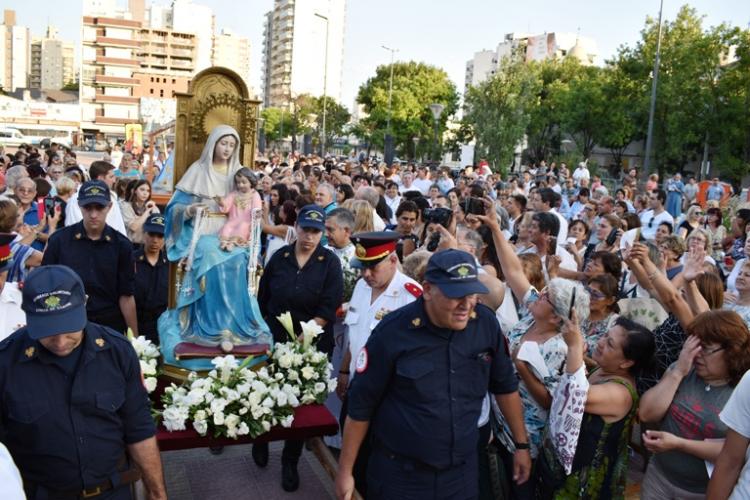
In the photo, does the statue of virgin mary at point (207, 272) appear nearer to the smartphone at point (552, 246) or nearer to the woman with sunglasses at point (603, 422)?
the woman with sunglasses at point (603, 422)

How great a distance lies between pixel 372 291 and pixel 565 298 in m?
1.45

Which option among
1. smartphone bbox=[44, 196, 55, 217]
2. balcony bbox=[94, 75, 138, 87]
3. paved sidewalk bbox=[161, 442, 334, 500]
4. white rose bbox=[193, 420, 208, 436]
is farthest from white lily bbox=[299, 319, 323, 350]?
balcony bbox=[94, 75, 138, 87]

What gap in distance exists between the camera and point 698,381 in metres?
3.45

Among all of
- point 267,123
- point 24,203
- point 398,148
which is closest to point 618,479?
point 24,203

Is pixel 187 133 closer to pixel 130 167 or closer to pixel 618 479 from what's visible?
pixel 618 479

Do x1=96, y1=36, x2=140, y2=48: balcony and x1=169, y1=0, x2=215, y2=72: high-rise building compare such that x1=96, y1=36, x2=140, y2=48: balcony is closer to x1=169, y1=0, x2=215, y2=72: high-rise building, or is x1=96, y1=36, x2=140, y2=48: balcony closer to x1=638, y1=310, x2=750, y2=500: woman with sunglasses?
x1=169, y1=0, x2=215, y2=72: high-rise building

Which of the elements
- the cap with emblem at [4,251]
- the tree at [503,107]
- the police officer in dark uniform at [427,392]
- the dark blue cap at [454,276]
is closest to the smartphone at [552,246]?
the police officer in dark uniform at [427,392]

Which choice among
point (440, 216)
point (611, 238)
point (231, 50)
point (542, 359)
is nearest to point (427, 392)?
point (542, 359)

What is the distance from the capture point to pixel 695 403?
3.41m

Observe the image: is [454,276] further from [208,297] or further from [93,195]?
[93,195]

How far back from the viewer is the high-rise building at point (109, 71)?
298 feet

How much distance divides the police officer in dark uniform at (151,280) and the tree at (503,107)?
76.1ft

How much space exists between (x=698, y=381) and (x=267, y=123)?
8527 cm

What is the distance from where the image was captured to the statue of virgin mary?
472 cm
